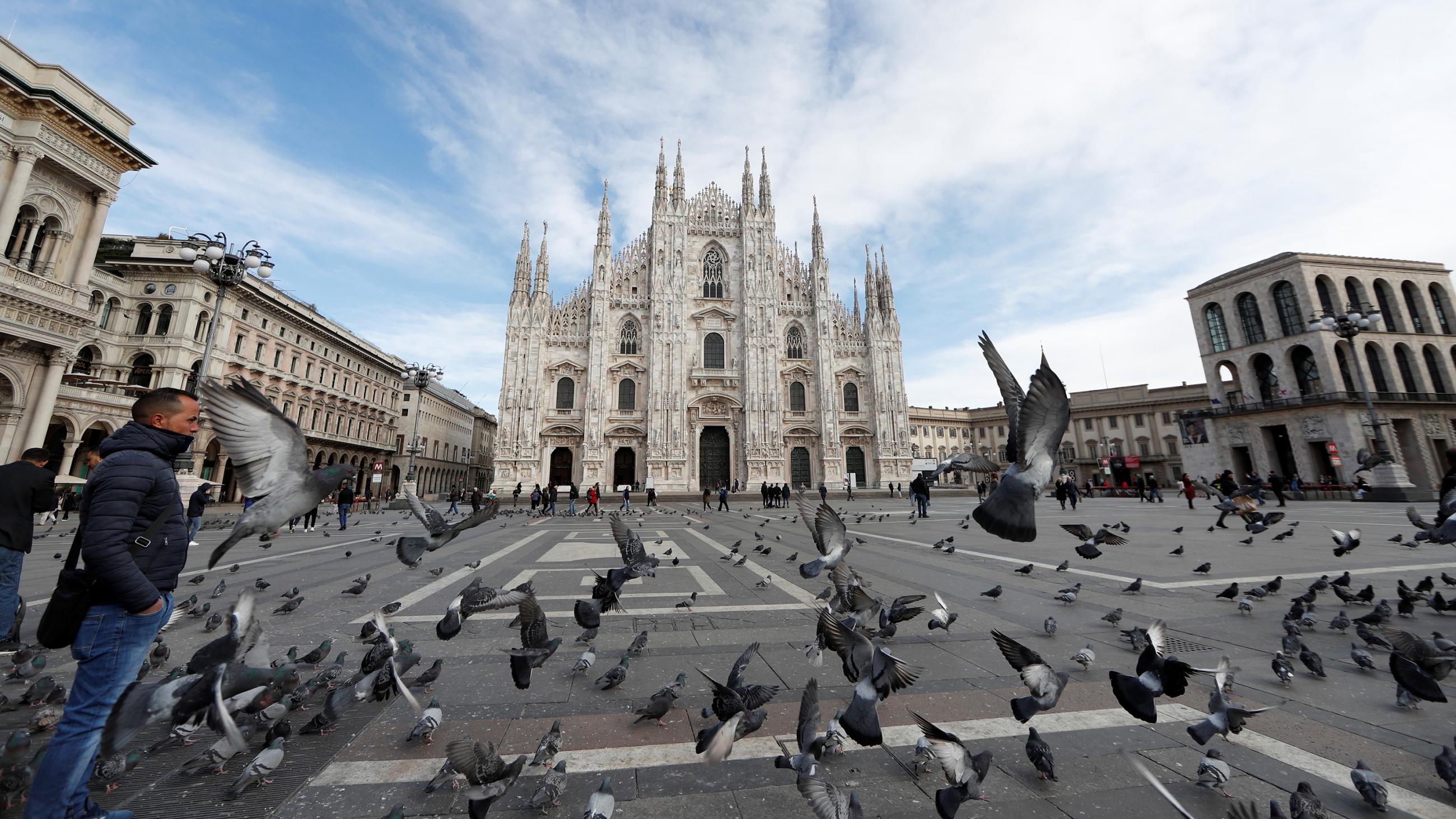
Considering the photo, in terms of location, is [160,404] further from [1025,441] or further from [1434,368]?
[1434,368]

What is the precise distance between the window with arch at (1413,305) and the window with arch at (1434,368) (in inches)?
47.0

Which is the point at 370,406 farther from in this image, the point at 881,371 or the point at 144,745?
the point at 144,745

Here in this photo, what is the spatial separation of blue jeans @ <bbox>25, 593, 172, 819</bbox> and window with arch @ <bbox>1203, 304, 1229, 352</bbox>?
45.6 m

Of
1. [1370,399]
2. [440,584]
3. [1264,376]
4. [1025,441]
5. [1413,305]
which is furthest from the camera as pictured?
[1264,376]

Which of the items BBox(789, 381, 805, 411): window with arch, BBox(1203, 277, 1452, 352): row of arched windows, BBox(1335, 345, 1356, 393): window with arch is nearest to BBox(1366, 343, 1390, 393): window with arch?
BBox(1335, 345, 1356, 393): window with arch

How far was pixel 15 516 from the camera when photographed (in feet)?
11.8

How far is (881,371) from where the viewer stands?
34.1m

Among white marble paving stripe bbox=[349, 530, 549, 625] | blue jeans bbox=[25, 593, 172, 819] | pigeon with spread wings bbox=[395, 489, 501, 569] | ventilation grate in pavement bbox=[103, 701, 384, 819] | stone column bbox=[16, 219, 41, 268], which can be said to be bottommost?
ventilation grate in pavement bbox=[103, 701, 384, 819]

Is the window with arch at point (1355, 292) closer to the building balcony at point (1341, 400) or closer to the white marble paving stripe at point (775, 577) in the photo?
the building balcony at point (1341, 400)

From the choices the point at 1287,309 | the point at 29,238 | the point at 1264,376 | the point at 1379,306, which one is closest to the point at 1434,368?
the point at 1379,306

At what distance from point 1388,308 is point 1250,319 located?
6900mm

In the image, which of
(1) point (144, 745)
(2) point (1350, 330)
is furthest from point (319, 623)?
(2) point (1350, 330)

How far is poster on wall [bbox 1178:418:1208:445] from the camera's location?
31.9m

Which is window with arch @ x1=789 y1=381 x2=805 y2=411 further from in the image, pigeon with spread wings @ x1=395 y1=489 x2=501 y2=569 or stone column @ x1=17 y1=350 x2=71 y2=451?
stone column @ x1=17 y1=350 x2=71 y2=451
